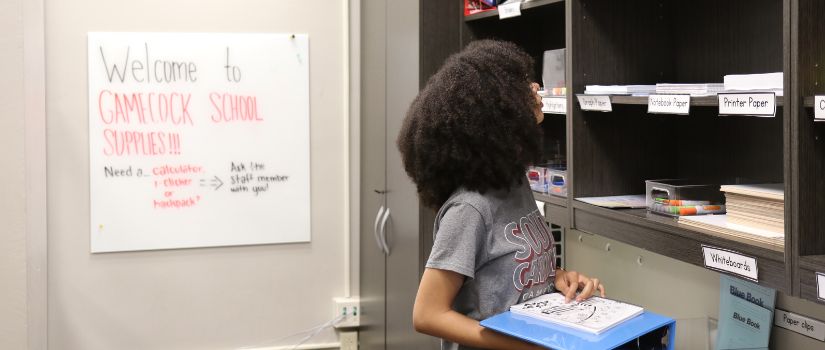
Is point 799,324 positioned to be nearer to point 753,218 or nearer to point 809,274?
point 753,218

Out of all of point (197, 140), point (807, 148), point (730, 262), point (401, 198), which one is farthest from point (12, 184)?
point (807, 148)

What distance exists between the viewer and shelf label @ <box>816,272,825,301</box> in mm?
1235

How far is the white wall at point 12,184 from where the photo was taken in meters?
2.26

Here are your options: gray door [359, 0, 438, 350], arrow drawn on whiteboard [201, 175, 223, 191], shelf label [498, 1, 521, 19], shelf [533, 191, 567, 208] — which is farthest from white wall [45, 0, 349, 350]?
shelf [533, 191, 567, 208]

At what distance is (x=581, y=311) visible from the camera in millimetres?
1312

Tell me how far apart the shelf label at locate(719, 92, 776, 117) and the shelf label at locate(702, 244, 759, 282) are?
0.25m

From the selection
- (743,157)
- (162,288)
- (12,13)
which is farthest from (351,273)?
(743,157)

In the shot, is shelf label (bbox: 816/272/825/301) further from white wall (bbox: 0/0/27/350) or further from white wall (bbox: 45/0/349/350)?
white wall (bbox: 45/0/349/350)

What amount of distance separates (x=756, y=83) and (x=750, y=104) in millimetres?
50

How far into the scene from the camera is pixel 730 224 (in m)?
1.52

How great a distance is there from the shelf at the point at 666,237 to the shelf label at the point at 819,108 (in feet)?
0.81

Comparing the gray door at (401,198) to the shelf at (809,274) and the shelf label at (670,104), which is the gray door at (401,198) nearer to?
the shelf label at (670,104)

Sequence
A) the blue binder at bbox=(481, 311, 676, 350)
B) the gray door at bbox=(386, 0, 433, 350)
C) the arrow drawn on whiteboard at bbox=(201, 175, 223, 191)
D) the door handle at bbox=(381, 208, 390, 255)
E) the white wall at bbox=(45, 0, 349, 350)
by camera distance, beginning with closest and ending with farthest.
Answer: the blue binder at bbox=(481, 311, 676, 350), the gray door at bbox=(386, 0, 433, 350), the door handle at bbox=(381, 208, 390, 255), the white wall at bbox=(45, 0, 349, 350), the arrow drawn on whiteboard at bbox=(201, 175, 223, 191)

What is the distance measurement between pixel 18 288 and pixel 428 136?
157 centimetres
